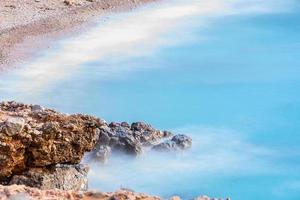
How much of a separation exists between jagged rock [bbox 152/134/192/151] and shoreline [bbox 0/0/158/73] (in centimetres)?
648

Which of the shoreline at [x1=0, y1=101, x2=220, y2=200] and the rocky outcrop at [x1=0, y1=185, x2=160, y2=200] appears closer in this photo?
the rocky outcrop at [x1=0, y1=185, x2=160, y2=200]

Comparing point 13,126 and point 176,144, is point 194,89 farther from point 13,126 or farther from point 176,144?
point 13,126

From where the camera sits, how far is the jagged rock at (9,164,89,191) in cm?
796

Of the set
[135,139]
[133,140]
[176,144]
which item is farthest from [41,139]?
[176,144]

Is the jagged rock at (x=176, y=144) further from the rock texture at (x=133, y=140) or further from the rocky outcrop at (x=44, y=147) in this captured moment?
the rocky outcrop at (x=44, y=147)

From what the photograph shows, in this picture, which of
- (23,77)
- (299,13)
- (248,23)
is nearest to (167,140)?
(23,77)

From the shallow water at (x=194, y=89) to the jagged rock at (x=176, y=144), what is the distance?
5.9 inches

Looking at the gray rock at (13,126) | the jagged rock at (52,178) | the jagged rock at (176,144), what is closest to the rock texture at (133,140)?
the jagged rock at (176,144)

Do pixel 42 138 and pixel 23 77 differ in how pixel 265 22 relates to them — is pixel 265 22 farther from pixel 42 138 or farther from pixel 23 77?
pixel 42 138

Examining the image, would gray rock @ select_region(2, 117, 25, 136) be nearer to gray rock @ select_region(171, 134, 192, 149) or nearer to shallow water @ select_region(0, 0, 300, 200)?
shallow water @ select_region(0, 0, 300, 200)

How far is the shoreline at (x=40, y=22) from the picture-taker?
20125 mm

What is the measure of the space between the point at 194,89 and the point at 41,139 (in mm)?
11306

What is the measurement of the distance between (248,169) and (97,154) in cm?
321

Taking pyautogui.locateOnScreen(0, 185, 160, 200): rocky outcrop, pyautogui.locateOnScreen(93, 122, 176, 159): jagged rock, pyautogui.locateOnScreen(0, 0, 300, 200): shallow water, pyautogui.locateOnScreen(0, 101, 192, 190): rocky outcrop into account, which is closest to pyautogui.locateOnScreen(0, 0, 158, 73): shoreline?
pyautogui.locateOnScreen(0, 0, 300, 200): shallow water
